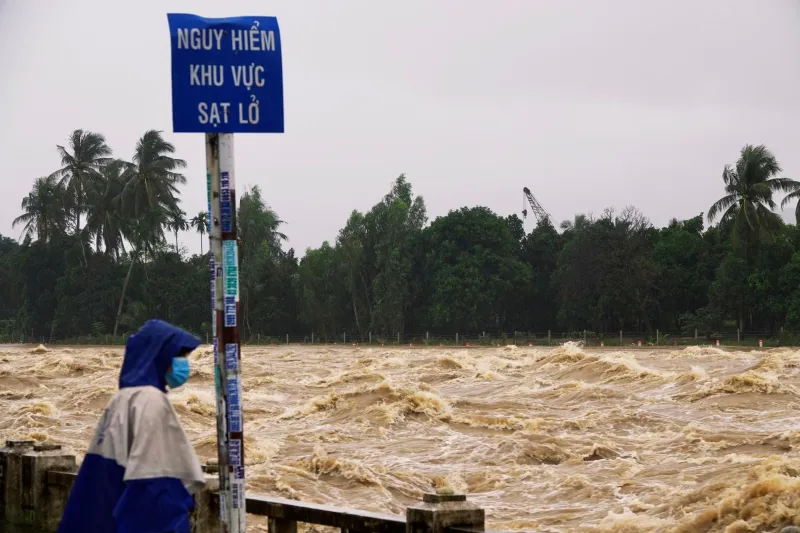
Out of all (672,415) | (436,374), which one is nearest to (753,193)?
(436,374)

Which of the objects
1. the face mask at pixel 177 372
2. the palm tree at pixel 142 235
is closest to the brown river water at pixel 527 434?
the face mask at pixel 177 372

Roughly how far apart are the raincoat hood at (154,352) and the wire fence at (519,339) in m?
46.0

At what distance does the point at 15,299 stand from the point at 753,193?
58457mm

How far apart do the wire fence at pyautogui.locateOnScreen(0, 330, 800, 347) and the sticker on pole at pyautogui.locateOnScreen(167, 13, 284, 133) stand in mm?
45631

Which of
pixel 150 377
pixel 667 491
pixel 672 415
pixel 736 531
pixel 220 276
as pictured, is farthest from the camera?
pixel 672 415

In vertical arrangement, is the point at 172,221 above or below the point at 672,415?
above

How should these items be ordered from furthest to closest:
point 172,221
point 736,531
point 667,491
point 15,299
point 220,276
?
point 15,299, point 172,221, point 667,491, point 736,531, point 220,276

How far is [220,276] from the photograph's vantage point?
5438 millimetres

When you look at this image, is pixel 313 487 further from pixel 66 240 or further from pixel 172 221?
pixel 66 240

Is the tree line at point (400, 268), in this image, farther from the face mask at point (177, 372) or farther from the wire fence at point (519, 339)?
the face mask at point (177, 372)

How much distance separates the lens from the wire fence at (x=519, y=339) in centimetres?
5150

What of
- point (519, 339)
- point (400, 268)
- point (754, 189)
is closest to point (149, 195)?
point (400, 268)

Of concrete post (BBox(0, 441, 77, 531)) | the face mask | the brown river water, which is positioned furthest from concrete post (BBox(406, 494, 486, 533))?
the brown river water

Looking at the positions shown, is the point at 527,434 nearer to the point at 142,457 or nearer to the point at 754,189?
the point at 142,457
